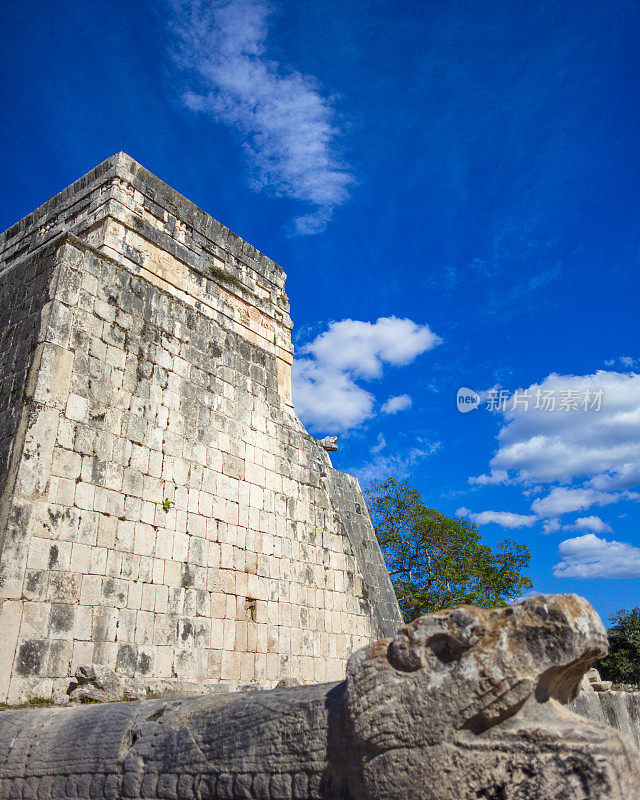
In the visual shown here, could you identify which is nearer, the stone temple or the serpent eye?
the serpent eye

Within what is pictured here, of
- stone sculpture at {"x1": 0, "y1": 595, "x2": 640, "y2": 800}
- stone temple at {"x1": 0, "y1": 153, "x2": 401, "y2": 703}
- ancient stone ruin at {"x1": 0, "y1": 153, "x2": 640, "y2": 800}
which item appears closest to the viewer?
stone sculpture at {"x1": 0, "y1": 595, "x2": 640, "y2": 800}

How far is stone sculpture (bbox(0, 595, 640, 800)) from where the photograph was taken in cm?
225

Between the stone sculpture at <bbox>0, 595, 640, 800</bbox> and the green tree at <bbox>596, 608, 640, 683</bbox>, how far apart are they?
89.5 feet

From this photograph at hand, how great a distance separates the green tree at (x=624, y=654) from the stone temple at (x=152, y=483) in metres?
20.6

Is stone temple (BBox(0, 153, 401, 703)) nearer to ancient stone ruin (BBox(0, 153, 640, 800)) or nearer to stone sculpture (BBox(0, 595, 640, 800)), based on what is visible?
ancient stone ruin (BBox(0, 153, 640, 800))

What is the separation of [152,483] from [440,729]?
5214 millimetres

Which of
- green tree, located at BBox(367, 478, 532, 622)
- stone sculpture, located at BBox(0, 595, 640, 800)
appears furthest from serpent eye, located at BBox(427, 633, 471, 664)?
green tree, located at BBox(367, 478, 532, 622)

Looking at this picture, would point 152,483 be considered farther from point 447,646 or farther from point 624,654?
point 624,654

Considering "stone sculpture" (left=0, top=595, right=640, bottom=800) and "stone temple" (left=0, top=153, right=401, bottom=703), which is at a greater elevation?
"stone temple" (left=0, top=153, right=401, bottom=703)

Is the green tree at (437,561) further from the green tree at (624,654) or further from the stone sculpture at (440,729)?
the stone sculpture at (440,729)

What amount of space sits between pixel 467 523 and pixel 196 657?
1969 centimetres

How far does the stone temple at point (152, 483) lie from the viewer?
581 cm

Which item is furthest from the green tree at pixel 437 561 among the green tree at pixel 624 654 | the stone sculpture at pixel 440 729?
the stone sculpture at pixel 440 729

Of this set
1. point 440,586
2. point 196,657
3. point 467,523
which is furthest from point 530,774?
point 467,523
